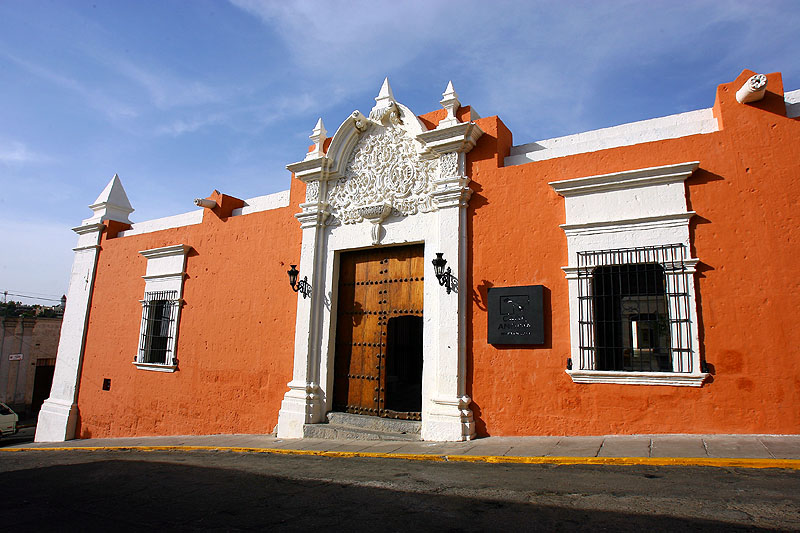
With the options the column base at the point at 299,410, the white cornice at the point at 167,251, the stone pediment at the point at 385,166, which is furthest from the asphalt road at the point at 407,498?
the white cornice at the point at 167,251

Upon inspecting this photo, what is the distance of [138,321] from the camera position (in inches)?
398

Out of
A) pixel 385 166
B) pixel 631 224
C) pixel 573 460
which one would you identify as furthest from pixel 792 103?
pixel 385 166

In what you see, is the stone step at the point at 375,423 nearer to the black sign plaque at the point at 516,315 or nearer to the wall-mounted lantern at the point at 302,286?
the black sign plaque at the point at 516,315

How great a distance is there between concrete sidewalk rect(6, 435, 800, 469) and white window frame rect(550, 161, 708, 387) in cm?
63

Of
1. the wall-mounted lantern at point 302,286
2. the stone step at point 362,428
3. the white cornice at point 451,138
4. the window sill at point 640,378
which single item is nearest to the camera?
the window sill at point 640,378

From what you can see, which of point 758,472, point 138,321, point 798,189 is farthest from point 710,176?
point 138,321

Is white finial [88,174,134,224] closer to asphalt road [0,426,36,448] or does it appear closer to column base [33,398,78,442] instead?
column base [33,398,78,442]

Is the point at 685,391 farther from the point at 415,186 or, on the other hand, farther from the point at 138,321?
the point at 138,321

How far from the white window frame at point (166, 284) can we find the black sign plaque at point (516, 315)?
6279 millimetres

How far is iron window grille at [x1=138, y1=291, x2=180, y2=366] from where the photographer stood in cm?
957

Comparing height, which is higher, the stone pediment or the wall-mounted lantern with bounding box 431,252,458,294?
the stone pediment

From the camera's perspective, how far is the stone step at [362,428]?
21.2ft

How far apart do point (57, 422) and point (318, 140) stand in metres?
8.33

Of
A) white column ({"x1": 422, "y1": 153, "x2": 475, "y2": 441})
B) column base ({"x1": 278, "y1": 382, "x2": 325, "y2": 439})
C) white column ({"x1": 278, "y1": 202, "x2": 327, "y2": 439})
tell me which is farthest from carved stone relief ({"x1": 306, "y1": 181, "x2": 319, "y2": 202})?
column base ({"x1": 278, "y1": 382, "x2": 325, "y2": 439})
